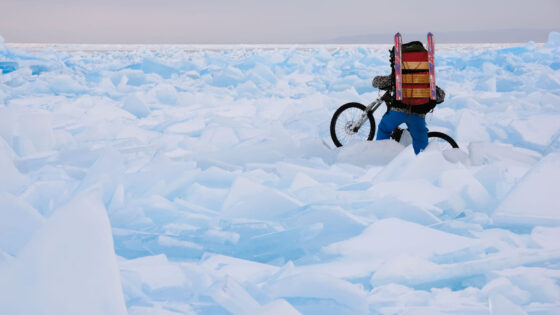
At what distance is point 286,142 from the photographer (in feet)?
11.8

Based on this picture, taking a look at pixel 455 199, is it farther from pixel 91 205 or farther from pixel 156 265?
pixel 91 205

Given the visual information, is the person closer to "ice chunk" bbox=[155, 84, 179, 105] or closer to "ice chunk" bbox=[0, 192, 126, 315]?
"ice chunk" bbox=[0, 192, 126, 315]

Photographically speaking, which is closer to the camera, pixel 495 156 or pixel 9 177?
pixel 9 177

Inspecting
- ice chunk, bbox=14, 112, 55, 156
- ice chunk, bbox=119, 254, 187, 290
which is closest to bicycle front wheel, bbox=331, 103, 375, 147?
ice chunk, bbox=14, 112, 55, 156

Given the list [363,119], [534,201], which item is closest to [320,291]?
[534,201]

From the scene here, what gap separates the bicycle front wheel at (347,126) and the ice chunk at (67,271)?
2.71 metres

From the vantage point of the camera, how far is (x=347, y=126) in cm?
372

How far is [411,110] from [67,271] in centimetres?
245

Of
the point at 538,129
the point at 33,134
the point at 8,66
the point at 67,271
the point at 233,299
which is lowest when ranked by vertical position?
the point at 538,129

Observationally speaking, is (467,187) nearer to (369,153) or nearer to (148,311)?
(369,153)

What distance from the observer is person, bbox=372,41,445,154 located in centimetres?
314

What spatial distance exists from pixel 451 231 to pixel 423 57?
1338mm

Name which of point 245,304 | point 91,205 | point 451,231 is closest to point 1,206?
point 91,205

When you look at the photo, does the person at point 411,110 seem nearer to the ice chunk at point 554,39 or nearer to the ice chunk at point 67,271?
the ice chunk at point 67,271
